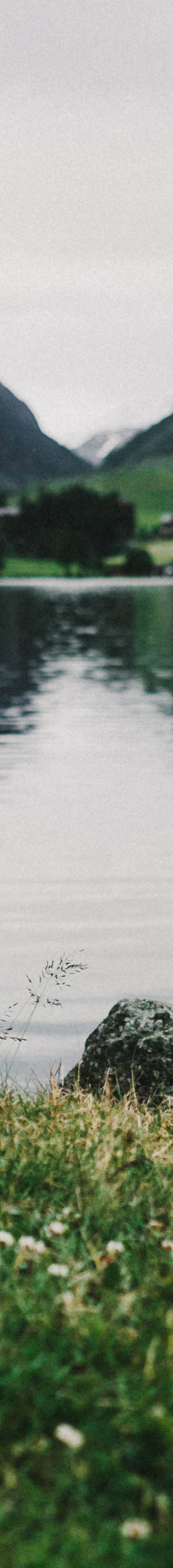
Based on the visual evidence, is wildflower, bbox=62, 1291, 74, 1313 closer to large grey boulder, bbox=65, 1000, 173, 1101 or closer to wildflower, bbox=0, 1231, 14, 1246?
wildflower, bbox=0, 1231, 14, 1246

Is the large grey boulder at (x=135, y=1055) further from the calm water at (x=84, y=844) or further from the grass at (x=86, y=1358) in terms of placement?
the grass at (x=86, y=1358)

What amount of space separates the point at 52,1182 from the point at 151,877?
10.3 meters

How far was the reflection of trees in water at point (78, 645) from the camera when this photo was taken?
43.7m

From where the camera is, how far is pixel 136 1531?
337cm

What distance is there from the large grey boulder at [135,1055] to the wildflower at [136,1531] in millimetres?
4695

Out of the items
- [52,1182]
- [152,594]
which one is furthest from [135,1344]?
[152,594]

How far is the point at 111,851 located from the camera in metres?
17.7

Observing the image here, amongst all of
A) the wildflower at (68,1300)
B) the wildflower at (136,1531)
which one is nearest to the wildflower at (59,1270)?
the wildflower at (68,1300)

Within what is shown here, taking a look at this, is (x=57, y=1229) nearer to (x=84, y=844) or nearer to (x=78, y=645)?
(x=84, y=844)

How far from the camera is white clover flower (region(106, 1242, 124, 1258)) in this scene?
500 cm

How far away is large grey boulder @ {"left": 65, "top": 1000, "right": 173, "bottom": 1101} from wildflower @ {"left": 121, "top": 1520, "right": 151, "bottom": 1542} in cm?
470

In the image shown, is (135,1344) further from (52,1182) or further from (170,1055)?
(170,1055)

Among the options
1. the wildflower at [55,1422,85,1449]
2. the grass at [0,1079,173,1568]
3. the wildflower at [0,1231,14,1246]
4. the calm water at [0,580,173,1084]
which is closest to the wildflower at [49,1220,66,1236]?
the grass at [0,1079,173,1568]

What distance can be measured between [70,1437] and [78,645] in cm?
6062
